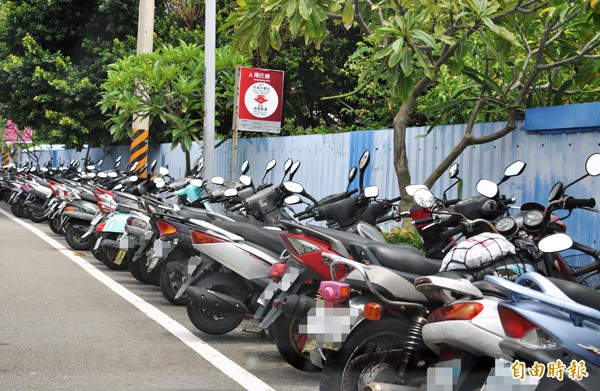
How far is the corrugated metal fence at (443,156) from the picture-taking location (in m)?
8.88

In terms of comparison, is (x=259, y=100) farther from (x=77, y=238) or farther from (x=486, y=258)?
(x=486, y=258)

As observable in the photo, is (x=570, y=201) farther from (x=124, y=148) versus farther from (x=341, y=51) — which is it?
(x=124, y=148)

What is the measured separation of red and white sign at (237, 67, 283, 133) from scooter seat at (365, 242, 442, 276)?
8696 millimetres

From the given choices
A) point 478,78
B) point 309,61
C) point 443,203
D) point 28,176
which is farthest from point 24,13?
point 443,203

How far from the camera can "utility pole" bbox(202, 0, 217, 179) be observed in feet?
48.1

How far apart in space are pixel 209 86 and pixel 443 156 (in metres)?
4.83

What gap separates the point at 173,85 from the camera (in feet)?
56.4

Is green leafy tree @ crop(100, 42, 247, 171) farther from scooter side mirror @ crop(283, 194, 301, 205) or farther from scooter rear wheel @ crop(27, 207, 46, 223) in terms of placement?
scooter side mirror @ crop(283, 194, 301, 205)

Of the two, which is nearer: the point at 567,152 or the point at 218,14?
the point at 567,152

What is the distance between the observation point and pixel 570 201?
19.2ft

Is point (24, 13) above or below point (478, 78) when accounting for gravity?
above

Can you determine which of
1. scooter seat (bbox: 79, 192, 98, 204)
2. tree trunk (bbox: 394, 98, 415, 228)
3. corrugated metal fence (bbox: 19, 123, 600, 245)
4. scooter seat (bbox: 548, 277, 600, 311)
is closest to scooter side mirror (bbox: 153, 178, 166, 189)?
scooter seat (bbox: 79, 192, 98, 204)

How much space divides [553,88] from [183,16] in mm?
14679

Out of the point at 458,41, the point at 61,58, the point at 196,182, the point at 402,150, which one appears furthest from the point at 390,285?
the point at 61,58
